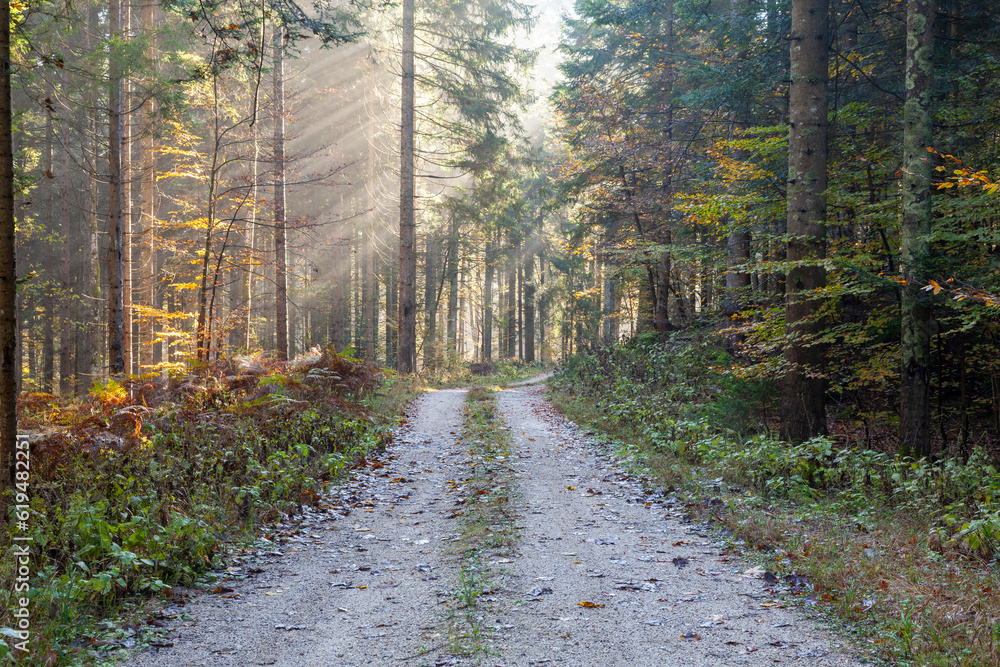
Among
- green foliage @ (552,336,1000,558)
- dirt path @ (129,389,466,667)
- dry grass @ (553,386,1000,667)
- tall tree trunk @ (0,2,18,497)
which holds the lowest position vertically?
dirt path @ (129,389,466,667)

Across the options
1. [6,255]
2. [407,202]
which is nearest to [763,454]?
[6,255]

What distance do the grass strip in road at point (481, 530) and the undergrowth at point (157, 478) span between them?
78.7 inches

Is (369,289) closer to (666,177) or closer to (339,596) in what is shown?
(666,177)

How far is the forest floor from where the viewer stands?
3.78 m

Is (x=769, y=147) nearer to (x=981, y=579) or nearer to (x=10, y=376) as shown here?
(x=981, y=579)

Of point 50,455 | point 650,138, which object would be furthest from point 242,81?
point 50,455

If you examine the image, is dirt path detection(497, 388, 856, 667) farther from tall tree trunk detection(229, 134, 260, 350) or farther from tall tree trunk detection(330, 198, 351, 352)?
tall tree trunk detection(330, 198, 351, 352)

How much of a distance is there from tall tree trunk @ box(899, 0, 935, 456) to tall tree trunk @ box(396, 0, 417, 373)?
14.6 meters

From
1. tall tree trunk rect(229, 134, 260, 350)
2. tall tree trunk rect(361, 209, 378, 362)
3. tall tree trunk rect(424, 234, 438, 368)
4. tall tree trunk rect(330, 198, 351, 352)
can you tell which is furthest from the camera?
tall tree trunk rect(424, 234, 438, 368)

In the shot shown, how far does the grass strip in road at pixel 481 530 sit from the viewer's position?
408 cm

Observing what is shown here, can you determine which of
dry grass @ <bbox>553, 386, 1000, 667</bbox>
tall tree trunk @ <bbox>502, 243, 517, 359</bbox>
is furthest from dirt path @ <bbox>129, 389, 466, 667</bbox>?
tall tree trunk @ <bbox>502, 243, 517, 359</bbox>

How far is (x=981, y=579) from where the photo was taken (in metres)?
4.34

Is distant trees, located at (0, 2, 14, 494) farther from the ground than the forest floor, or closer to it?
farther from the ground

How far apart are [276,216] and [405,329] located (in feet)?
18.9
